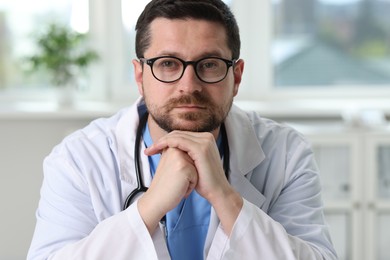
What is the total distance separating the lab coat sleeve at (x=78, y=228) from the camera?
1421mm

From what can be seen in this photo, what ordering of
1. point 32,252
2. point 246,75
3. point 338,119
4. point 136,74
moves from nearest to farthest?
point 32,252 < point 136,74 < point 338,119 < point 246,75

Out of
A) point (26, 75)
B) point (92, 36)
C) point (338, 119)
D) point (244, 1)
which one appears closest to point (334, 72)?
point (338, 119)

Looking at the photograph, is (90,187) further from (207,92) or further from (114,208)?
(207,92)

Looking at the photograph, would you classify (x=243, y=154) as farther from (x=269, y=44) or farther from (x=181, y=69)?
(x=269, y=44)

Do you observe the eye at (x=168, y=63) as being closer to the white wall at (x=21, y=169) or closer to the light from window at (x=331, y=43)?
the white wall at (x=21, y=169)

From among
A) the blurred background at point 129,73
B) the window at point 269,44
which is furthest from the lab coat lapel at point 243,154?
the window at point 269,44

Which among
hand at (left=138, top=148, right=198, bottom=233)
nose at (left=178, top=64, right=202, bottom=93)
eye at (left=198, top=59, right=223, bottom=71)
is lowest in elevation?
hand at (left=138, top=148, right=198, bottom=233)

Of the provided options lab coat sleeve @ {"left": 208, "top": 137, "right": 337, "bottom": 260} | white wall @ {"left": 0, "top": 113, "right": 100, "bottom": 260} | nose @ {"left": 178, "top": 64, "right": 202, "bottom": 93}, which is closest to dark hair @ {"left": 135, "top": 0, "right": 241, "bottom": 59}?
nose @ {"left": 178, "top": 64, "right": 202, "bottom": 93}

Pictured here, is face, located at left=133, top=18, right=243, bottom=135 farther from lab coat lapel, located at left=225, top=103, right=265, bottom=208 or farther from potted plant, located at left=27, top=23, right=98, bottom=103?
potted plant, located at left=27, top=23, right=98, bottom=103

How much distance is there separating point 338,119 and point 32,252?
6.39 feet

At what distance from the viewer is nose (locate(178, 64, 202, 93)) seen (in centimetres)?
148

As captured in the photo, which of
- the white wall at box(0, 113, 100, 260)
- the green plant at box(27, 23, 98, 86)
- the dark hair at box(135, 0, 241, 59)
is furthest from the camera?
the white wall at box(0, 113, 100, 260)

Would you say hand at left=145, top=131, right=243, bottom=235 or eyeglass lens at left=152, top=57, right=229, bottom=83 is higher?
eyeglass lens at left=152, top=57, right=229, bottom=83

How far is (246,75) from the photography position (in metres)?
3.36
